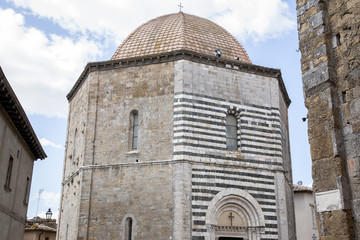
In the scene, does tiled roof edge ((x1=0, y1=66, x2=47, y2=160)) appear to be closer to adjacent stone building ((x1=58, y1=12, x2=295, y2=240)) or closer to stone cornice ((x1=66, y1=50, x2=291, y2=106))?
adjacent stone building ((x1=58, y1=12, x2=295, y2=240))

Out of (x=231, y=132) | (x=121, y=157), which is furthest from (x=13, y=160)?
(x=231, y=132)

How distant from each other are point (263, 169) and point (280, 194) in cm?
120

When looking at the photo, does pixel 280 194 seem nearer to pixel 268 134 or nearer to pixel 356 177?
pixel 268 134

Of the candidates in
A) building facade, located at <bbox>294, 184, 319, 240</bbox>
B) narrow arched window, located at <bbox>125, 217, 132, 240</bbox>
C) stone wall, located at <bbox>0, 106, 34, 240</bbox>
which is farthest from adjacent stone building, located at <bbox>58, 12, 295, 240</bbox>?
building facade, located at <bbox>294, 184, 319, 240</bbox>

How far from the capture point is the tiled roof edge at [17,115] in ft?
35.1

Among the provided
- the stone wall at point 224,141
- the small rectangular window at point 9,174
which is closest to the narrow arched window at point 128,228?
the stone wall at point 224,141

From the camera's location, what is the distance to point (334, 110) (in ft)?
20.2

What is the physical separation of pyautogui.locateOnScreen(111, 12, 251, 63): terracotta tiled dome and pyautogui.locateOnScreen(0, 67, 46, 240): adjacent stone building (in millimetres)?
6386

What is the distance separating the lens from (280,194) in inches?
651

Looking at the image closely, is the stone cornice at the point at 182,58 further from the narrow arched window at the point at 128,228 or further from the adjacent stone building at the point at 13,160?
the narrow arched window at the point at 128,228

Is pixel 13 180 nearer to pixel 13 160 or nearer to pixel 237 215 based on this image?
pixel 13 160

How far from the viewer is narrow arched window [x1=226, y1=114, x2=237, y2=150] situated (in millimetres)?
16781

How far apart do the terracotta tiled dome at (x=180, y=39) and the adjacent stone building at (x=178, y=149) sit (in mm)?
85

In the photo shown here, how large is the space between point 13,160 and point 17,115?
5.89ft
